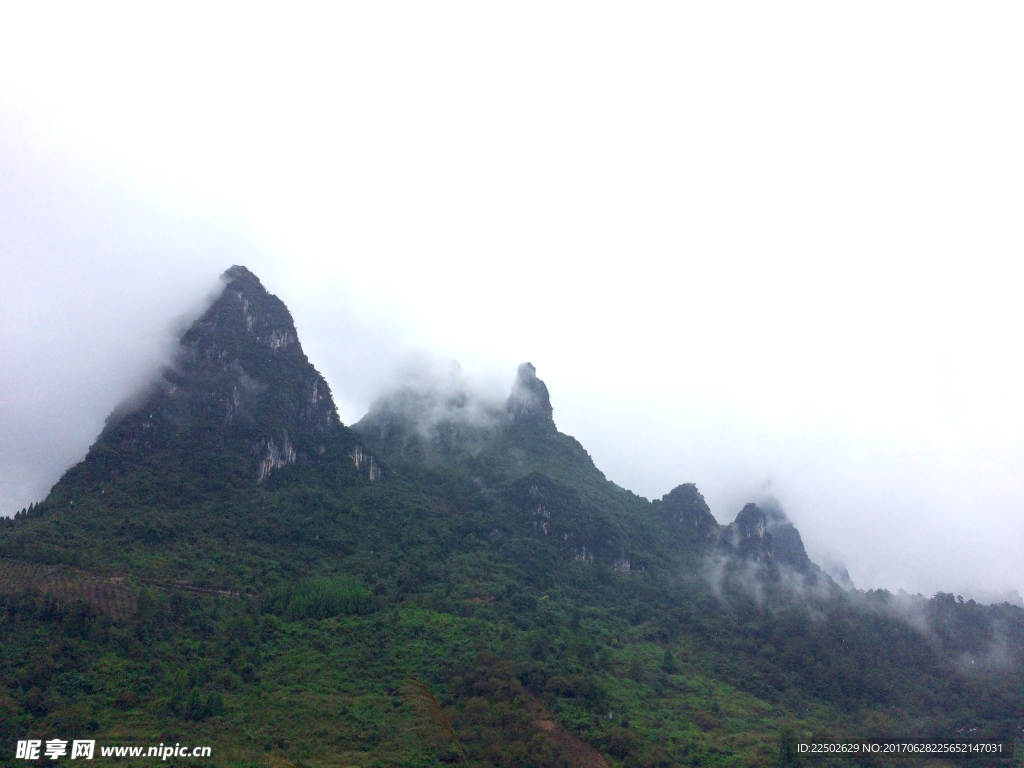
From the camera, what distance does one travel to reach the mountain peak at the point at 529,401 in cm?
9831

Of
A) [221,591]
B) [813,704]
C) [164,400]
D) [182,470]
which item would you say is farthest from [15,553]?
[813,704]

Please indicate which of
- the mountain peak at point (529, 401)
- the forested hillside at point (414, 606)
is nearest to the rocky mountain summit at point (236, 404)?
the forested hillside at point (414, 606)

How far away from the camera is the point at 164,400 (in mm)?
70812

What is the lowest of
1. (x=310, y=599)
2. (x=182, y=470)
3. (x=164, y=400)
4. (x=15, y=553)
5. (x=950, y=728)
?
(x=950, y=728)

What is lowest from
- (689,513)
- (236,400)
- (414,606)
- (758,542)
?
(414,606)

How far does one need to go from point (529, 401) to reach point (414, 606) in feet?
146

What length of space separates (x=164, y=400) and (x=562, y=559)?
42.9 metres

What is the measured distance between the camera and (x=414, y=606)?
58.7 metres

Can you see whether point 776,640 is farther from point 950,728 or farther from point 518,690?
point 518,690

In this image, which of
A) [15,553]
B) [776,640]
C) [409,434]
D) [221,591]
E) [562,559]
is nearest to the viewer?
[15,553]

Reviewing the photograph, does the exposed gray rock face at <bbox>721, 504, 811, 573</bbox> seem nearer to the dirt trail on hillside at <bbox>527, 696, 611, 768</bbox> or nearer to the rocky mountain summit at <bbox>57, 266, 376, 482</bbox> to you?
the rocky mountain summit at <bbox>57, 266, 376, 482</bbox>

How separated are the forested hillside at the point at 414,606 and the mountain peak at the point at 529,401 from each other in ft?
1.01

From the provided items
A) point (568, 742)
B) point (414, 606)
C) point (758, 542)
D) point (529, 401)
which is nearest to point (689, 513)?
point (758, 542)

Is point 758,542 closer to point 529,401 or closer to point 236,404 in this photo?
point 529,401
